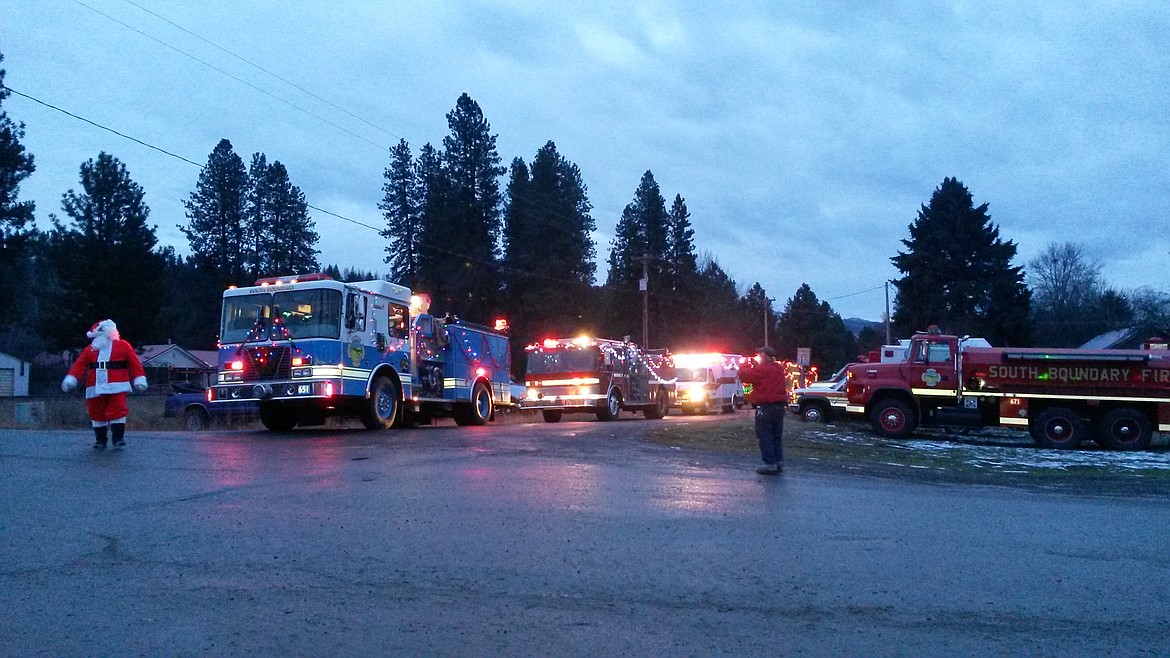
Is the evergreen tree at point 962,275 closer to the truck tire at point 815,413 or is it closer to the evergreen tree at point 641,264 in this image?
the evergreen tree at point 641,264

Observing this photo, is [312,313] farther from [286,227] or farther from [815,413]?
[286,227]

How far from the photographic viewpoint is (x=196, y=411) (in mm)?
28016

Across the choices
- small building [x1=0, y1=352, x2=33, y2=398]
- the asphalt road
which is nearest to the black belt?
the asphalt road

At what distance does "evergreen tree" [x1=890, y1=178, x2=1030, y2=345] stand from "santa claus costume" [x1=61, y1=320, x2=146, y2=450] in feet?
168

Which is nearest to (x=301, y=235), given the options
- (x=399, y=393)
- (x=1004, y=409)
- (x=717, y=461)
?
(x=399, y=393)

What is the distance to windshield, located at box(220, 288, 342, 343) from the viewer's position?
17.8 m

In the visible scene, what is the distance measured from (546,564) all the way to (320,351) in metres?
11.8

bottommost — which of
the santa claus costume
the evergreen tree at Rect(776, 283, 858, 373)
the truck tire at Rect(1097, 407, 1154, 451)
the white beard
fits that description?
the truck tire at Rect(1097, 407, 1154, 451)

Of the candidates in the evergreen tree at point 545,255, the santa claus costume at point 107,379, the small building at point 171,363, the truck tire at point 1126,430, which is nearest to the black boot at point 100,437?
the santa claus costume at point 107,379

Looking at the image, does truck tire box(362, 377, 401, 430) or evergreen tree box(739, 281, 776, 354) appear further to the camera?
evergreen tree box(739, 281, 776, 354)

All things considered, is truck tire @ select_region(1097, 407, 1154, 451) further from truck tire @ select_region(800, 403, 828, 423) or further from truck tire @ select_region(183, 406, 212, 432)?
truck tire @ select_region(183, 406, 212, 432)

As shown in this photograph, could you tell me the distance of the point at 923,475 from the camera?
14141 millimetres

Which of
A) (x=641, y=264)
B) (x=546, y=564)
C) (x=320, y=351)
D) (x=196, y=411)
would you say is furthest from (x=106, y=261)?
(x=546, y=564)

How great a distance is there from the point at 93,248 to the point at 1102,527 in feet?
181
